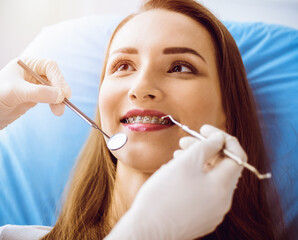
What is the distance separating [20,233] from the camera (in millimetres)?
1078

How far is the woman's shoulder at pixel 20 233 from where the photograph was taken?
1056 millimetres

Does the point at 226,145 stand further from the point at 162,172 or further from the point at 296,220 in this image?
the point at 296,220

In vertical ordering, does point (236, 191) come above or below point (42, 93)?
below

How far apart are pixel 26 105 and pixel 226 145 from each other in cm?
89

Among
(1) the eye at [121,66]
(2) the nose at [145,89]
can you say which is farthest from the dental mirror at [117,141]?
(1) the eye at [121,66]

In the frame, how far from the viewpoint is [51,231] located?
1102 mm

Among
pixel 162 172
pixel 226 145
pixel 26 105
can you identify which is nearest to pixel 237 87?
pixel 226 145

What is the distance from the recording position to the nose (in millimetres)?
849

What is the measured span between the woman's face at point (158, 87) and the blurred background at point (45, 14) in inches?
45.4

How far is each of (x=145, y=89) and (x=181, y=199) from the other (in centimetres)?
37

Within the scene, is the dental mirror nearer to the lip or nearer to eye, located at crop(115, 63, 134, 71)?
the lip

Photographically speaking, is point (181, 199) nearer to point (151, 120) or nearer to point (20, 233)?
point (151, 120)

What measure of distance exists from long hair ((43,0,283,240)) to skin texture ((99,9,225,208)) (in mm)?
59

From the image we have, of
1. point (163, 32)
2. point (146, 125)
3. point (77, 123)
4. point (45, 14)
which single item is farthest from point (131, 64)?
point (45, 14)
